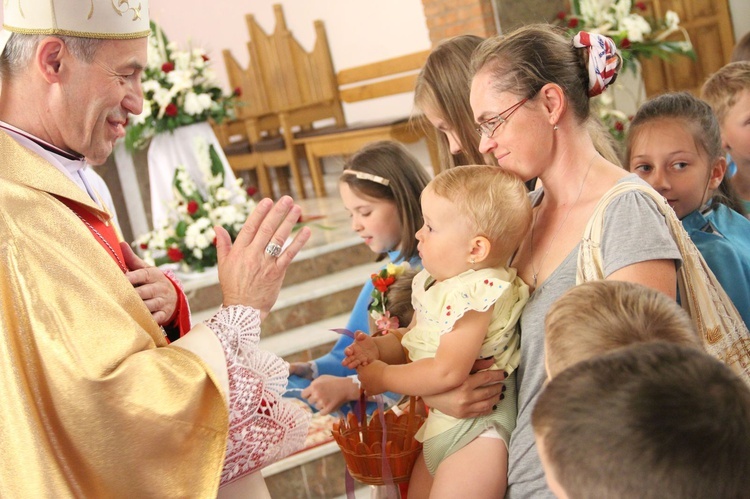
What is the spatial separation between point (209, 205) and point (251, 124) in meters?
4.91

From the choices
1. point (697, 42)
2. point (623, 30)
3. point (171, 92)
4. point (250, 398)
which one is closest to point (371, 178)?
point (250, 398)

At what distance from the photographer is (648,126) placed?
2295 millimetres

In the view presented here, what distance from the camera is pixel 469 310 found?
183 cm

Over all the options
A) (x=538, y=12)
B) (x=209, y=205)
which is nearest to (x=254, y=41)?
(x=538, y=12)

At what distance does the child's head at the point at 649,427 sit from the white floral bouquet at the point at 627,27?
5.50m

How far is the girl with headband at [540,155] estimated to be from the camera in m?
1.77

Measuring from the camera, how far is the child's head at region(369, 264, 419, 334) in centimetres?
238

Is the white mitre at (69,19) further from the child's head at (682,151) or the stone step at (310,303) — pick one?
the stone step at (310,303)

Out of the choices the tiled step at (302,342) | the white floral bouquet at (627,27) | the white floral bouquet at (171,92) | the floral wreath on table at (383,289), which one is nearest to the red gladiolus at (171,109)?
the white floral bouquet at (171,92)

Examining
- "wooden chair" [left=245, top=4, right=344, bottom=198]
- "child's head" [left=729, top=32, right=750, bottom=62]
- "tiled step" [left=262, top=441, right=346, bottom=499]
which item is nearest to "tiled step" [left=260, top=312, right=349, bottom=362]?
"tiled step" [left=262, top=441, right=346, bottom=499]

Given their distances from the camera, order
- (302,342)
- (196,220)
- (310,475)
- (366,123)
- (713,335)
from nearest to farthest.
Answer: (713,335) < (310,475) < (302,342) < (196,220) < (366,123)

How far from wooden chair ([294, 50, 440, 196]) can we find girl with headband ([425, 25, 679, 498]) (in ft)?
18.6

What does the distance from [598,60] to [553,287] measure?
0.49m

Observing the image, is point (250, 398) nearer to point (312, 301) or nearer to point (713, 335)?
point (713, 335)
